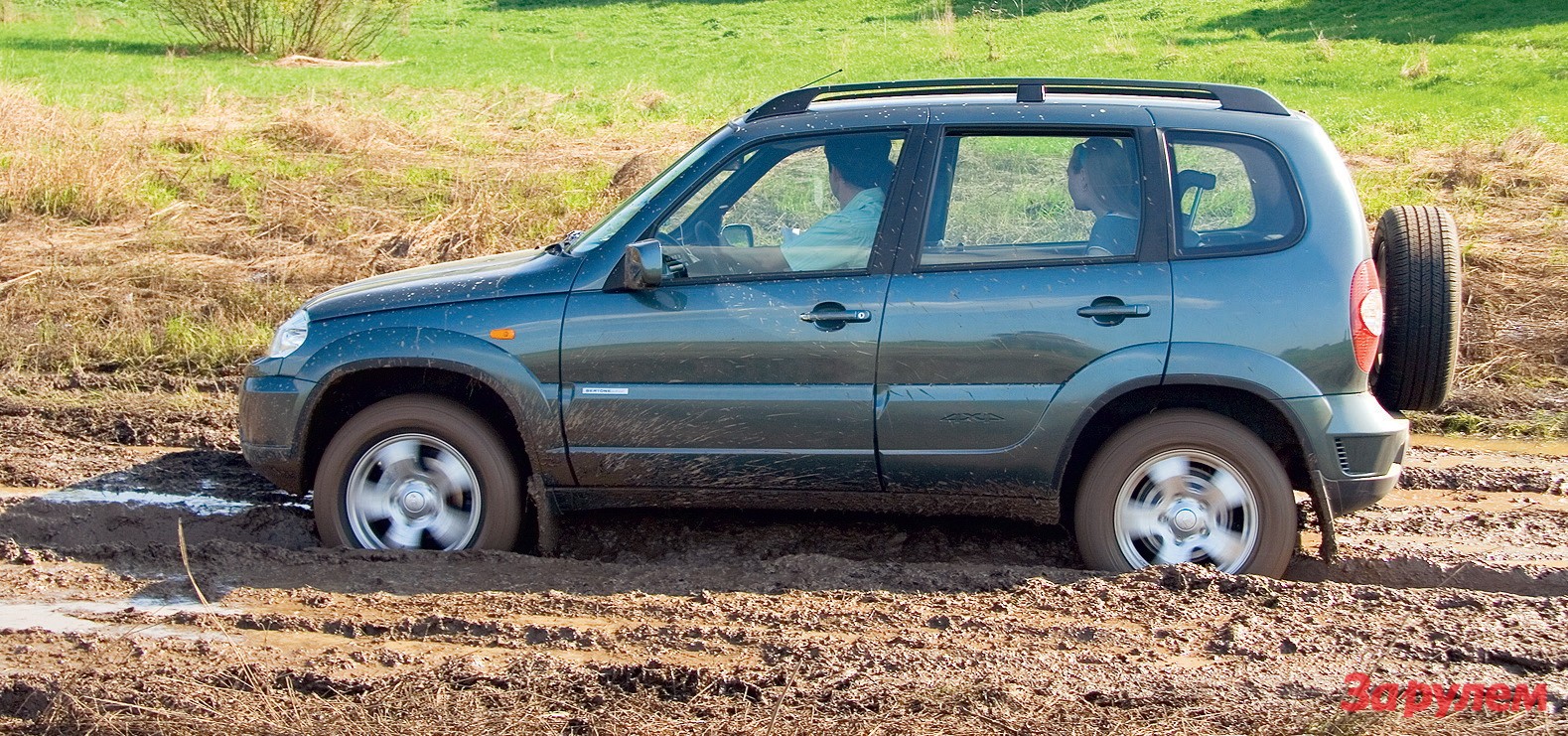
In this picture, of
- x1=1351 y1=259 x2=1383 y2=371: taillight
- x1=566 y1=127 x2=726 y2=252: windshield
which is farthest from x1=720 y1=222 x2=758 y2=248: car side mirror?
x1=1351 y1=259 x2=1383 y2=371: taillight

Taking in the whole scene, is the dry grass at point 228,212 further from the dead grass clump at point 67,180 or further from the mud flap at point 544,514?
the mud flap at point 544,514

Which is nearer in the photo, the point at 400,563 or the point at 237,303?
the point at 400,563

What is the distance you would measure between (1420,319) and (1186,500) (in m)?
1.10

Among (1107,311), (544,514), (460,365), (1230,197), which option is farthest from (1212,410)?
(460,365)

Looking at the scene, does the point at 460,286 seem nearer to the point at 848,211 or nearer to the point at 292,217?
the point at 848,211

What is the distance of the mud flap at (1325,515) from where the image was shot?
4.89 m

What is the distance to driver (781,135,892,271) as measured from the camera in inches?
199

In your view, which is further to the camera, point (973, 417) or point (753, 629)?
point (973, 417)

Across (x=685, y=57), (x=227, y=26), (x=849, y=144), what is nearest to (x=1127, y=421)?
(x=849, y=144)

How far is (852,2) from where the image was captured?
45.0 metres

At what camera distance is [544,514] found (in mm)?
5277

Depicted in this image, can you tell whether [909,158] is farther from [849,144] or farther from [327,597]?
[327,597]

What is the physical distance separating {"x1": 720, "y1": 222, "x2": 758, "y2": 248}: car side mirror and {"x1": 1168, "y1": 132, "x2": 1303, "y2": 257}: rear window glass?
1.55 meters

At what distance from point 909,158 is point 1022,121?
44 cm
